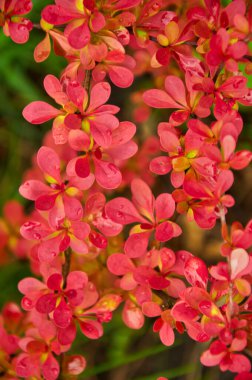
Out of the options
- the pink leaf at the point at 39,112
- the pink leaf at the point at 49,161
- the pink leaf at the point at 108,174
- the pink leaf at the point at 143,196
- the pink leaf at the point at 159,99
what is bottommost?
the pink leaf at the point at 143,196

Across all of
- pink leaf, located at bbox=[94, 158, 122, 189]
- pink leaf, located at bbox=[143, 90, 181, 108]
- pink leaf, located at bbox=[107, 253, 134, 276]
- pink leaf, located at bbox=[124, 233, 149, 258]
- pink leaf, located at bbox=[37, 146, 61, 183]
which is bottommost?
pink leaf, located at bbox=[107, 253, 134, 276]

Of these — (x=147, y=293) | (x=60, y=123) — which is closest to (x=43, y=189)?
(x=60, y=123)

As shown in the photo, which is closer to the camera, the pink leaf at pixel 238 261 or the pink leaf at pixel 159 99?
the pink leaf at pixel 238 261

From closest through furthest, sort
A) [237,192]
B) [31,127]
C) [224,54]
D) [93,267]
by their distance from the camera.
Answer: [224,54] → [93,267] → [237,192] → [31,127]

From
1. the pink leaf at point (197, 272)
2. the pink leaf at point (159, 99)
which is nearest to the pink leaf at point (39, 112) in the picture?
the pink leaf at point (159, 99)

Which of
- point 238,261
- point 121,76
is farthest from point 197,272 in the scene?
point 121,76

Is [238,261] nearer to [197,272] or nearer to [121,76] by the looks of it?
[197,272]

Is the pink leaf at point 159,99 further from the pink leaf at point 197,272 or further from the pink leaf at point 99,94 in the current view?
the pink leaf at point 197,272

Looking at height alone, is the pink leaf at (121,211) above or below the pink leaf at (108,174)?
below

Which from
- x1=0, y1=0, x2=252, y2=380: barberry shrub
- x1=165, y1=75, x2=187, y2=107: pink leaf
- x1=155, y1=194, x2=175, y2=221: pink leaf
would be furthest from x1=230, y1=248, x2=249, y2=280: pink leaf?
x1=165, y1=75, x2=187, y2=107: pink leaf

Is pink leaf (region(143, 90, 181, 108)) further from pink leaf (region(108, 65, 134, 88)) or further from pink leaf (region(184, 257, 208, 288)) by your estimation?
pink leaf (region(184, 257, 208, 288))

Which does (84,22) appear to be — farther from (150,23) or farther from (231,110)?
(231,110)
